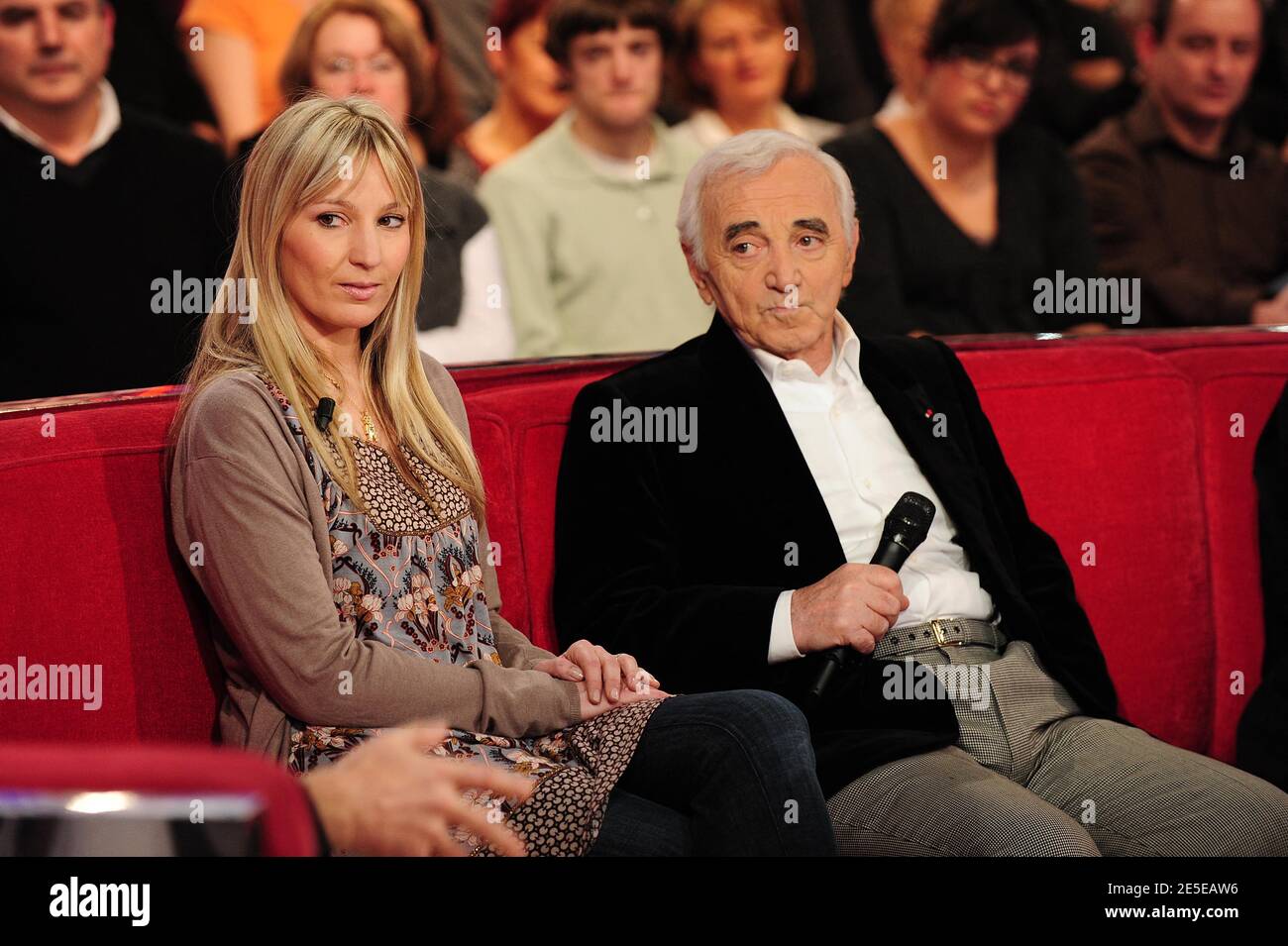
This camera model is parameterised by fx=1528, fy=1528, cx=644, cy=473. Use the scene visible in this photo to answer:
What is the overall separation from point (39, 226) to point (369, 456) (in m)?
1.41

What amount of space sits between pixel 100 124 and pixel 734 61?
1.40 meters

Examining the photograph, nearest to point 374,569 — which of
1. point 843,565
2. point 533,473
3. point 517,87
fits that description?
point 533,473

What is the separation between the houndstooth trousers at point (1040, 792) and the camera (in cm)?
167

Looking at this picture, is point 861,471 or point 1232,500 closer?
point 861,471

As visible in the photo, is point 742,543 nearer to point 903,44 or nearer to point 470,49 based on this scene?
point 470,49

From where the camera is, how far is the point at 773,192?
6.74 feet

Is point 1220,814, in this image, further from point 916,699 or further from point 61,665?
point 61,665

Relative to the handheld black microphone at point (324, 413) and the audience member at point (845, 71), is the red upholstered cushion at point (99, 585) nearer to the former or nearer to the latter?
the handheld black microphone at point (324, 413)

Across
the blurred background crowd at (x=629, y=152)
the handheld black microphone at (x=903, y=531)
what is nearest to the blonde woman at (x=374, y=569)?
the handheld black microphone at (x=903, y=531)

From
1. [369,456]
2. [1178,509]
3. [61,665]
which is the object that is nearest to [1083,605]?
[1178,509]

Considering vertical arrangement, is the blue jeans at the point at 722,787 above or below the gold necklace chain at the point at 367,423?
below

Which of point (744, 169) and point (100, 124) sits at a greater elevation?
point (100, 124)

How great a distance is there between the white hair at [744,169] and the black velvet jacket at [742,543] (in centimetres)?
13

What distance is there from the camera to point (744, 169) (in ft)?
6.77
